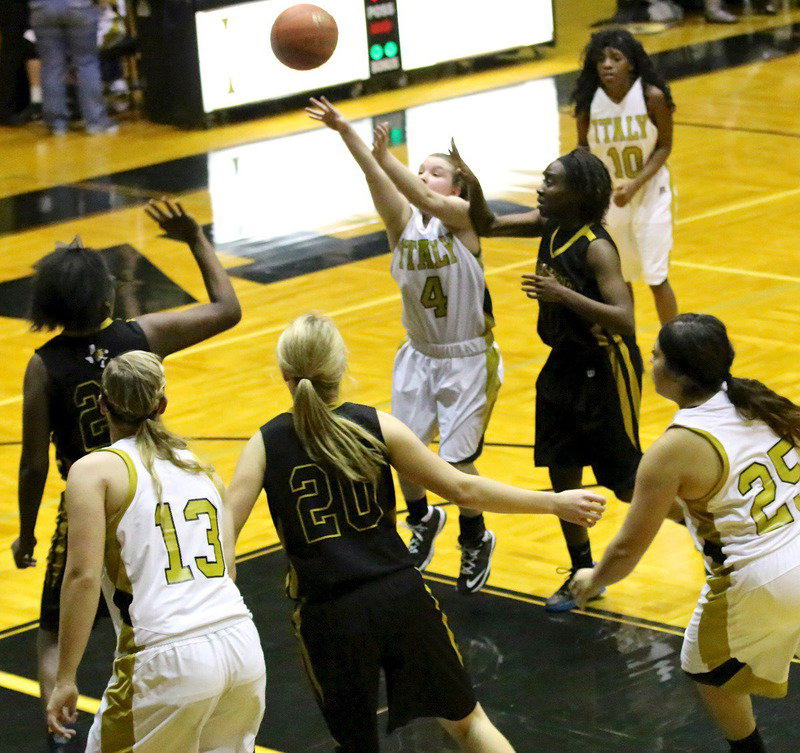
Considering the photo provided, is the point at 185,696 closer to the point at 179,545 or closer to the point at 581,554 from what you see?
the point at 179,545

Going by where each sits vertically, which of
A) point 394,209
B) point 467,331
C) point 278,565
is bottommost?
point 278,565

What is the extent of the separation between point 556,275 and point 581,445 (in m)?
0.63

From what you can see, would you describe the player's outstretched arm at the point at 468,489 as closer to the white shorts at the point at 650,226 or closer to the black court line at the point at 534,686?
the black court line at the point at 534,686

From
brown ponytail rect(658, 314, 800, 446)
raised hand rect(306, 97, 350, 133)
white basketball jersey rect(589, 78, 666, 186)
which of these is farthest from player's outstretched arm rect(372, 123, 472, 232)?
white basketball jersey rect(589, 78, 666, 186)

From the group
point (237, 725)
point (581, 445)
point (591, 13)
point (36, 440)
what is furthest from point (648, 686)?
point (591, 13)

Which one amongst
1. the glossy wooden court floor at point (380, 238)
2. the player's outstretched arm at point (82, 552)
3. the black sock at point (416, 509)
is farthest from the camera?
the glossy wooden court floor at point (380, 238)

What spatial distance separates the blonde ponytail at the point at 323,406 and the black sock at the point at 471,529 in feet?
6.83

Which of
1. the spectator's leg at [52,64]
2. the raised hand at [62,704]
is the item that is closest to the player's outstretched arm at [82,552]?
the raised hand at [62,704]

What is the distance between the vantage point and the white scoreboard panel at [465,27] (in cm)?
1772

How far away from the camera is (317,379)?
151 inches

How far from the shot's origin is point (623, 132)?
8.54 metres

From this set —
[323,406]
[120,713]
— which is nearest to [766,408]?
[323,406]

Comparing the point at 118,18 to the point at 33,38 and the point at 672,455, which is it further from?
the point at 672,455

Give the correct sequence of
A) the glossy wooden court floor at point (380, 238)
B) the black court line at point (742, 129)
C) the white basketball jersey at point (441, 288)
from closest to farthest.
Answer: the white basketball jersey at point (441, 288)
the glossy wooden court floor at point (380, 238)
the black court line at point (742, 129)
